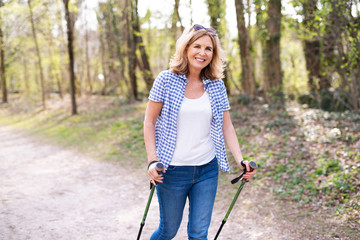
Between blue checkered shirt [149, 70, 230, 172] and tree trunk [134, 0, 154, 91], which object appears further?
tree trunk [134, 0, 154, 91]

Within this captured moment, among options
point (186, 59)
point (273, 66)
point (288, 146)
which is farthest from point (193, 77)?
point (273, 66)

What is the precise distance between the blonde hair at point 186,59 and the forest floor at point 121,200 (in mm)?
2527

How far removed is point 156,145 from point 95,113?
1475 cm

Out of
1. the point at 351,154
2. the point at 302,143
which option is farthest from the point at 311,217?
the point at 302,143

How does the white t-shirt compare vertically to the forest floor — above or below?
above

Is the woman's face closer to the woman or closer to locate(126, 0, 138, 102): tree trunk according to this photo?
the woman

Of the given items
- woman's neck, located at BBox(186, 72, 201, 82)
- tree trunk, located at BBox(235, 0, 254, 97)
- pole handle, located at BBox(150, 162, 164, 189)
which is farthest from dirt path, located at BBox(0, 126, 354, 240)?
tree trunk, located at BBox(235, 0, 254, 97)

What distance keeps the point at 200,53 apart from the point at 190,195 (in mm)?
1138

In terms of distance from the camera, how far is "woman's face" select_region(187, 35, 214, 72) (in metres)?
2.68

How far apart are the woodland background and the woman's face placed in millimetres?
3221

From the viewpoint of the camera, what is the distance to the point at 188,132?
2609mm

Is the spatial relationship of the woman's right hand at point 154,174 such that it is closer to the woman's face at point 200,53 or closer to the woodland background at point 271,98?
the woman's face at point 200,53

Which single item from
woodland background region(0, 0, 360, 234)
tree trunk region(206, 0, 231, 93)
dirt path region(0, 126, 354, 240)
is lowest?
dirt path region(0, 126, 354, 240)

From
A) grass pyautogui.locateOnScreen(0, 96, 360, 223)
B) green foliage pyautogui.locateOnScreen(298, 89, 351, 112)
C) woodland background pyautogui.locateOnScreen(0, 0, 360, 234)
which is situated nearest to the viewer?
grass pyautogui.locateOnScreen(0, 96, 360, 223)
